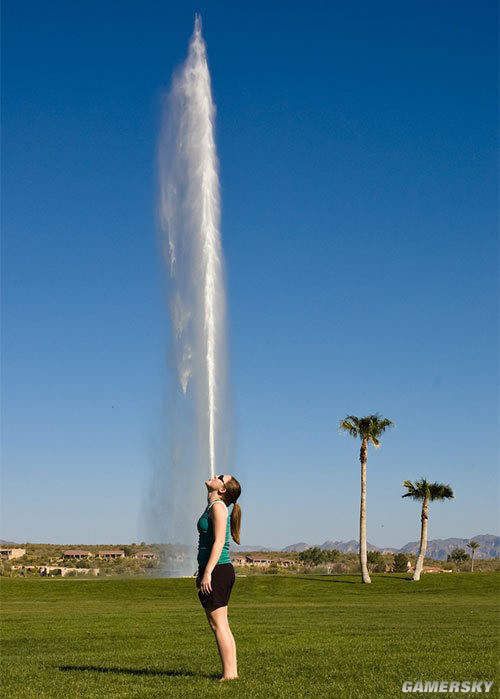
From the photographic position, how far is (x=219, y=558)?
10.6 meters

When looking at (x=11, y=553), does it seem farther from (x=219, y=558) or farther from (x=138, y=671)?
(x=219, y=558)

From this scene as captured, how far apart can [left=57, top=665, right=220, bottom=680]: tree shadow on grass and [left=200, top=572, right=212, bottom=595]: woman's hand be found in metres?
1.45

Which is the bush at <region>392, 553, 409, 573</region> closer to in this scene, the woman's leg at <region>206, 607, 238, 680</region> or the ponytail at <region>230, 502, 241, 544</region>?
the woman's leg at <region>206, 607, 238, 680</region>

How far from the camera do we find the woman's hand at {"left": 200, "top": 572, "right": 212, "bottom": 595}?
10477 mm

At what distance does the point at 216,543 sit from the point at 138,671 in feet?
10.3

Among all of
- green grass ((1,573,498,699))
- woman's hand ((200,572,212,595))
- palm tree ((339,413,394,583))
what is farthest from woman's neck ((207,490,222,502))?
palm tree ((339,413,394,583))

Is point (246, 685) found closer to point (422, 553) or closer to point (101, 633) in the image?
point (101, 633)

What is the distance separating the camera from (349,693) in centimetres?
961

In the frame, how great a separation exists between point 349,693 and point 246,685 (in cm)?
134

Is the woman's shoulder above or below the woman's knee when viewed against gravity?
above

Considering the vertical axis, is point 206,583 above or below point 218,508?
below

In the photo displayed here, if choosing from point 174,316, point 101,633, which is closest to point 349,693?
point 101,633

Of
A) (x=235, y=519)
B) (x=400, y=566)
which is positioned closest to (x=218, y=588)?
(x=235, y=519)

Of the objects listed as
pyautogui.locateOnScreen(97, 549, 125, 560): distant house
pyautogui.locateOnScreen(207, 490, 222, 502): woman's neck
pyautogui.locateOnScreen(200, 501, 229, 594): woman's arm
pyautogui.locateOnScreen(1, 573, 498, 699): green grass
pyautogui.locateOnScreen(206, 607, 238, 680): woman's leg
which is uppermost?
pyautogui.locateOnScreen(207, 490, 222, 502): woman's neck
